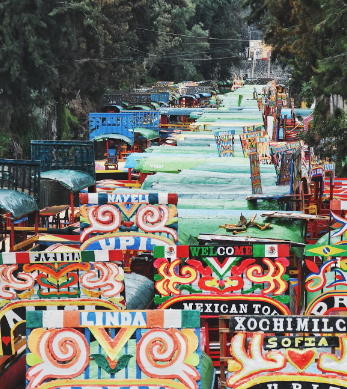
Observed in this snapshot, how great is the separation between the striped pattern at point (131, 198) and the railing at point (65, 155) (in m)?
7.23

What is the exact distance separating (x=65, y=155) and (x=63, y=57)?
77.4ft

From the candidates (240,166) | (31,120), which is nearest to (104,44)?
(31,120)

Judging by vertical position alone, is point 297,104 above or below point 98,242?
above

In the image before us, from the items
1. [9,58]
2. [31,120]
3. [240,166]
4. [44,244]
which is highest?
[9,58]

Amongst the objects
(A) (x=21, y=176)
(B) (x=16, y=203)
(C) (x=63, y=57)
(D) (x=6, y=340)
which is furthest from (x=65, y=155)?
(C) (x=63, y=57)

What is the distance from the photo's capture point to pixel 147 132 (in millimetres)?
35531

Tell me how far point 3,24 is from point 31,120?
21.1ft

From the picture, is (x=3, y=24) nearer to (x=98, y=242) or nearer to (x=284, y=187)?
(x=284, y=187)

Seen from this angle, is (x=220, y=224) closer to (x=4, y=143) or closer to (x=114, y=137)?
(x=114, y=137)

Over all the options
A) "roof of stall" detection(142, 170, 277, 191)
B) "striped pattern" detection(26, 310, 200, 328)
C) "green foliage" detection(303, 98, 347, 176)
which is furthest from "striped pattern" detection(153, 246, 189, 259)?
"green foliage" detection(303, 98, 347, 176)

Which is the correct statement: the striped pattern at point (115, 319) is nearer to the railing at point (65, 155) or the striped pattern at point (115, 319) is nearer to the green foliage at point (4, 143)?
the railing at point (65, 155)

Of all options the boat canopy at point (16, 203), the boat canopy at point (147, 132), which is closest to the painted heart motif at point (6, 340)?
the boat canopy at point (16, 203)

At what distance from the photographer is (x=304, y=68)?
2486 cm

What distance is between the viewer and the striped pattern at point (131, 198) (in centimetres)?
891
